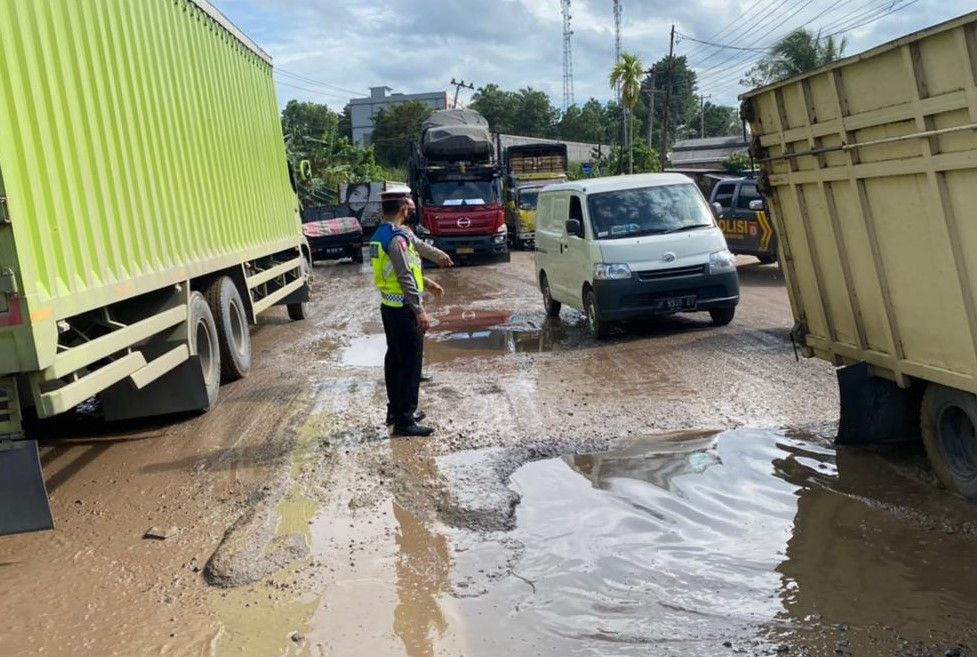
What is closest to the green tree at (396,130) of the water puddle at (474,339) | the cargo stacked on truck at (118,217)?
the water puddle at (474,339)

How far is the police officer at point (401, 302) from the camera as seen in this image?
6660mm

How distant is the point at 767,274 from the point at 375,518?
13983mm

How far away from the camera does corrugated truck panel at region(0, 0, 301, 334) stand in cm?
494

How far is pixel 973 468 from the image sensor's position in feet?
16.0

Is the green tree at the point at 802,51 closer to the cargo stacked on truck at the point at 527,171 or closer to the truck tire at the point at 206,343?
the cargo stacked on truck at the point at 527,171

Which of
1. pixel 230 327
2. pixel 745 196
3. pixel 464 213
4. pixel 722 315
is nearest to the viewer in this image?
pixel 230 327

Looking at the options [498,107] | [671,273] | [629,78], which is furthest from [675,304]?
[498,107]

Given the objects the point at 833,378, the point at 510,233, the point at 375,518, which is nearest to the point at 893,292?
the point at 833,378

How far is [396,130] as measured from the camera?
70875 millimetres

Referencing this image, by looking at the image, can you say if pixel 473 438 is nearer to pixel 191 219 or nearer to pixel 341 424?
pixel 341 424

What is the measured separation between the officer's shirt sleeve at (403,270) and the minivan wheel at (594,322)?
430 centimetres

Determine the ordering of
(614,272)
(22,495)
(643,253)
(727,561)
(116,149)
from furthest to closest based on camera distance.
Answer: (643,253) < (614,272) < (116,149) < (22,495) < (727,561)

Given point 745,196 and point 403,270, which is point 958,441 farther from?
point 745,196

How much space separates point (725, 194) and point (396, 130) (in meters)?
55.7
